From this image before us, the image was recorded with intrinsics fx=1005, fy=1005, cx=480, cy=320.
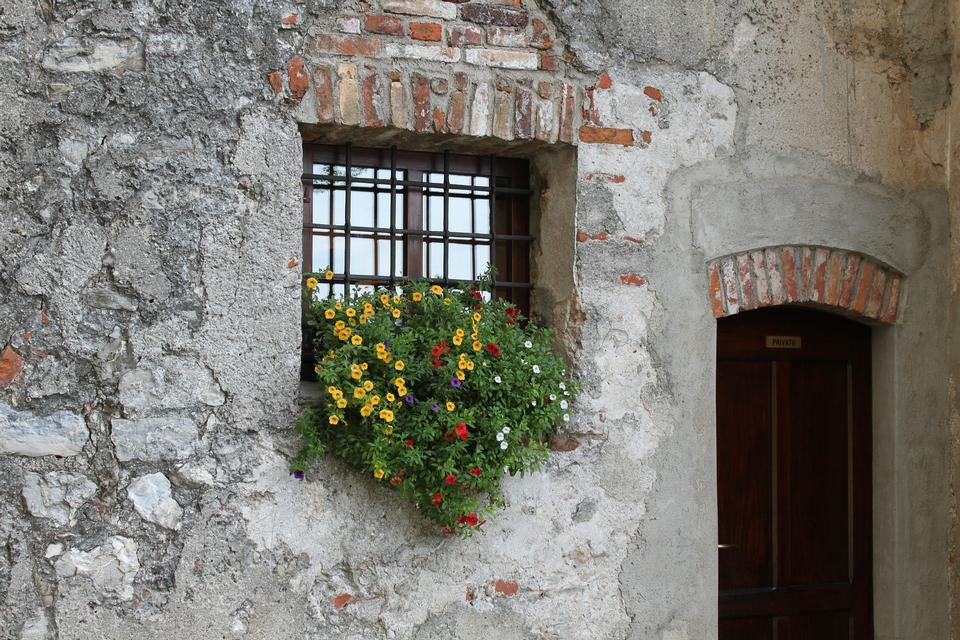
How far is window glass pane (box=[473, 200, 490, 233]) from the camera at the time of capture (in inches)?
156

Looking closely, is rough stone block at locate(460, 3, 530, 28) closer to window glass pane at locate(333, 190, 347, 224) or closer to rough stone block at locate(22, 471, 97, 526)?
window glass pane at locate(333, 190, 347, 224)

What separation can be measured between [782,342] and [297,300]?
2129mm

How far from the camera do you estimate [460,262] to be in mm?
3920

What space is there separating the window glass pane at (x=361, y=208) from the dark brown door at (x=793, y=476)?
1.57m

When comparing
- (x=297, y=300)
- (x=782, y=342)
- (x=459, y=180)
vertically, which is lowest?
(x=782, y=342)

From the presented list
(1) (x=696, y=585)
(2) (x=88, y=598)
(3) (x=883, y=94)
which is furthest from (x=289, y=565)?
(3) (x=883, y=94)

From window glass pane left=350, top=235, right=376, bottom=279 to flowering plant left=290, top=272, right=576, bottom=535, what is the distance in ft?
0.91

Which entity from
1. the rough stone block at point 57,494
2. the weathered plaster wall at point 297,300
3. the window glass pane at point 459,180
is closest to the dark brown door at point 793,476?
the weathered plaster wall at point 297,300


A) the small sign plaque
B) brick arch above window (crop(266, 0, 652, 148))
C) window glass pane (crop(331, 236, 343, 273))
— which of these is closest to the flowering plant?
window glass pane (crop(331, 236, 343, 273))

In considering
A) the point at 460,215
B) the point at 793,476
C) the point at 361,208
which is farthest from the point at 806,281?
the point at 361,208

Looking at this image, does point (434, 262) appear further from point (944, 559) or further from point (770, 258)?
point (944, 559)

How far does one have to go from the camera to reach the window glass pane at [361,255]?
150 inches

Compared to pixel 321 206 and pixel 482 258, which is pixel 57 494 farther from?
pixel 482 258

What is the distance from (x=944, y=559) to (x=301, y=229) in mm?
2973
